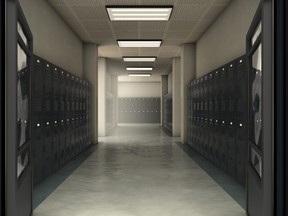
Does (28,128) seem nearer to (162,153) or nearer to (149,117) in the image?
(162,153)

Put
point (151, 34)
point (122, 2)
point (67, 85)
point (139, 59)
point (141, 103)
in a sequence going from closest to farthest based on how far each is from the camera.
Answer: point (122, 2), point (67, 85), point (151, 34), point (139, 59), point (141, 103)

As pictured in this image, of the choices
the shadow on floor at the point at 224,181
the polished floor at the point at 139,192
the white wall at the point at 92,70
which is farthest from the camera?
the white wall at the point at 92,70

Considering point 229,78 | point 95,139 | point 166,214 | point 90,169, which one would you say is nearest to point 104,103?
point 95,139

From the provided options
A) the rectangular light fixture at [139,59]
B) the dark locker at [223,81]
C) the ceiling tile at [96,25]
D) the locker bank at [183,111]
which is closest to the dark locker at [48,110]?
the locker bank at [183,111]

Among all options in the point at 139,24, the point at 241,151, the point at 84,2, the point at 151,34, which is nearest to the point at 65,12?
the point at 84,2

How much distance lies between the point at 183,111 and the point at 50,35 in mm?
4939

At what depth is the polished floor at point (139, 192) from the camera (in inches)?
139

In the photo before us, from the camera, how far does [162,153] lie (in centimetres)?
819

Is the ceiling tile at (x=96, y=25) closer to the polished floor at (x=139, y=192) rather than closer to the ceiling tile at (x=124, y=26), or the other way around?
the ceiling tile at (x=124, y=26)

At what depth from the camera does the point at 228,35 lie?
620 cm

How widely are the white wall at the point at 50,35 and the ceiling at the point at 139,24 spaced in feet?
0.65

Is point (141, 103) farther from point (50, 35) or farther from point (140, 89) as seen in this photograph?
point (50, 35)

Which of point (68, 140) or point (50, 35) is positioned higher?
point (50, 35)

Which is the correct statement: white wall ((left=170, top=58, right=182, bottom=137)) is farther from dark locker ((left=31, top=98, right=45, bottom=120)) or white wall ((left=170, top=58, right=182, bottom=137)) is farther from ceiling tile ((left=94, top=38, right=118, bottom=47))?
dark locker ((left=31, top=98, right=45, bottom=120))
